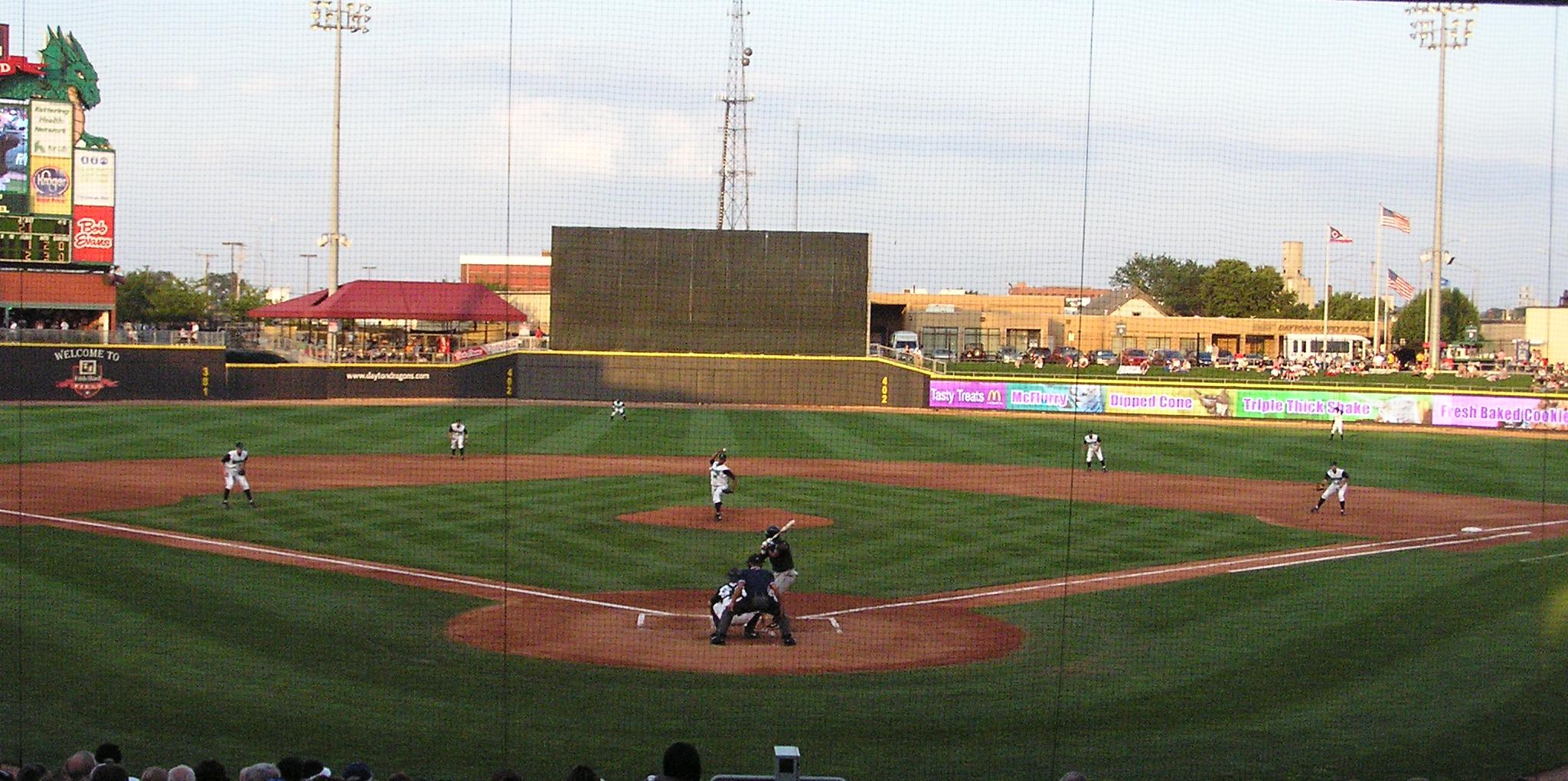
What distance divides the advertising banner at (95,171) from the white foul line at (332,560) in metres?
13.6

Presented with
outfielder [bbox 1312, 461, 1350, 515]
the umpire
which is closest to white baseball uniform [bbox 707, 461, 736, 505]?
the umpire

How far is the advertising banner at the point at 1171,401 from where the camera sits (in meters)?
43.1

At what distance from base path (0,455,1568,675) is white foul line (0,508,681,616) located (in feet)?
0.14

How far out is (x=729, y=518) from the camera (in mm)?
22031

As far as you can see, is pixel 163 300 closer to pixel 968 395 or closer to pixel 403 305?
pixel 403 305

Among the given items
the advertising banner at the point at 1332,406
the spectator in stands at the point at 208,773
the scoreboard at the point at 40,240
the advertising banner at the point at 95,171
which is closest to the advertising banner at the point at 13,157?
the scoreboard at the point at 40,240

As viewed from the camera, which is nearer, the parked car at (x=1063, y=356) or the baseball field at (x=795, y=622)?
the baseball field at (x=795, y=622)

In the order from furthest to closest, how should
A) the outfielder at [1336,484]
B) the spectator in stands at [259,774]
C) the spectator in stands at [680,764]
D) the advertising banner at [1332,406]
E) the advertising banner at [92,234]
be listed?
the advertising banner at [1332,406]
the advertising banner at [92,234]
the outfielder at [1336,484]
the spectator in stands at [259,774]
the spectator in stands at [680,764]

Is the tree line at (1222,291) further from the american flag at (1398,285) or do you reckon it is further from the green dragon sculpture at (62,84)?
the green dragon sculpture at (62,84)

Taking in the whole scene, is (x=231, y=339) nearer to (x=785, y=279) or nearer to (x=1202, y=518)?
(x=785, y=279)

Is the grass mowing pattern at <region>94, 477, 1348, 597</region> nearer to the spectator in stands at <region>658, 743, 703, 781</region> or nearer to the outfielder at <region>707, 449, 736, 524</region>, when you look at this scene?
the outfielder at <region>707, 449, 736, 524</region>

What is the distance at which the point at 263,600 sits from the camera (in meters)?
14.9

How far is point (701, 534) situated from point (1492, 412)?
30.8 meters

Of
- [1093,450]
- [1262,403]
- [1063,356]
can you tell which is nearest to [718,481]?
[1093,450]
